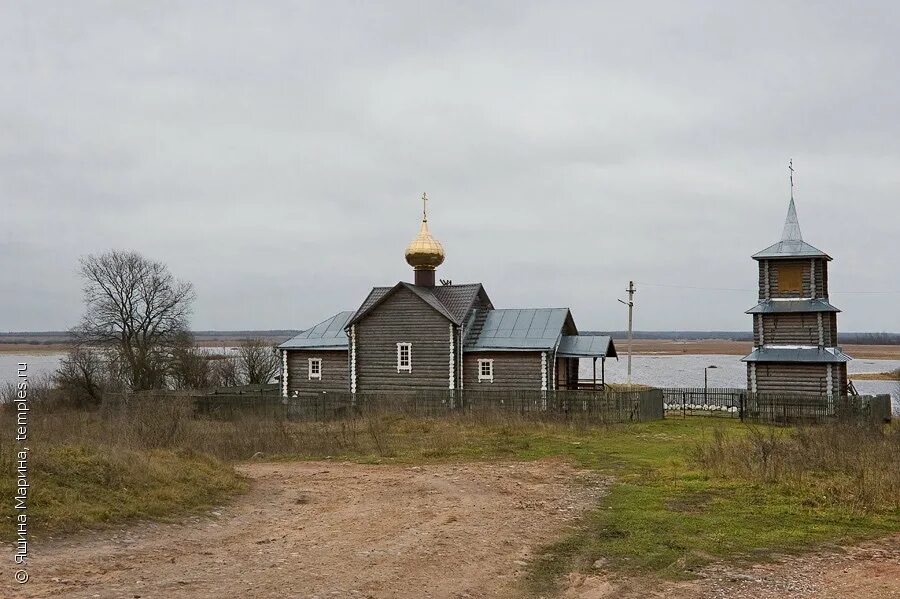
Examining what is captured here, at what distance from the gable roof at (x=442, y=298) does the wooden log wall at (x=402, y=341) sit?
254 millimetres

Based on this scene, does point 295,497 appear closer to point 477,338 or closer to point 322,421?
point 322,421

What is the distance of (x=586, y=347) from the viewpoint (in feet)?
106

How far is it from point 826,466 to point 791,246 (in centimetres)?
2096

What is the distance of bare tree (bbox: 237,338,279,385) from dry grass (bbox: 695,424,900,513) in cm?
3522

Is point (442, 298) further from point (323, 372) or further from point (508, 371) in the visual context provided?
point (323, 372)

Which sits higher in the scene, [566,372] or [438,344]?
[438,344]

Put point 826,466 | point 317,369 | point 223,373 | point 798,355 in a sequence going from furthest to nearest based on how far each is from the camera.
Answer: point 223,373, point 317,369, point 798,355, point 826,466

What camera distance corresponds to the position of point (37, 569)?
816 centimetres

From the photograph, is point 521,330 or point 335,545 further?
point 521,330

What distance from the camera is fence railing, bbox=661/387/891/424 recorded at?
2738 centimetres

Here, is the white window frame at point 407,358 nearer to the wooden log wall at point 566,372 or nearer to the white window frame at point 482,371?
the white window frame at point 482,371

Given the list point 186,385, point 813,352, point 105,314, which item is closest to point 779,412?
point 813,352

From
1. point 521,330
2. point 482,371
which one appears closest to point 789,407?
point 521,330

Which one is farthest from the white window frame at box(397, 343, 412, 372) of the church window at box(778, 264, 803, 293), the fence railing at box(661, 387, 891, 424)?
the church window at box(778, 264, 803, 293)
